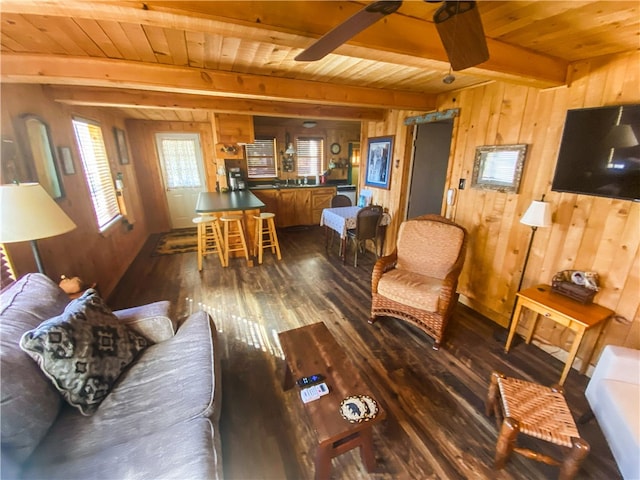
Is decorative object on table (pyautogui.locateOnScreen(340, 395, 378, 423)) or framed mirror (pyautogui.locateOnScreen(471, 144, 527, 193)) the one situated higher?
framed mirror (pyautogui.locateOnScreen(471, 144, 527, 193))

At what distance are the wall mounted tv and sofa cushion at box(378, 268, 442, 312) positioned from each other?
1246 mm

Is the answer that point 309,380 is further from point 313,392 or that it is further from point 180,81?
point 180,81

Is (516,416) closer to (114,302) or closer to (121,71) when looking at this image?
(121,71)

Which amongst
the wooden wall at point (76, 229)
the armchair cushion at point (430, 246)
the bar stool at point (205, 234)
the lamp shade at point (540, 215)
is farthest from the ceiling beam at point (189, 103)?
the lamp shade at point (540, 215)

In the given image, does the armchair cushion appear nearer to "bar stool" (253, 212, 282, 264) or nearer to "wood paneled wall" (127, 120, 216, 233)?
"bar stool" (253, 212, 282, 264)

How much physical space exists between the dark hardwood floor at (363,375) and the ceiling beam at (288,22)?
206cm

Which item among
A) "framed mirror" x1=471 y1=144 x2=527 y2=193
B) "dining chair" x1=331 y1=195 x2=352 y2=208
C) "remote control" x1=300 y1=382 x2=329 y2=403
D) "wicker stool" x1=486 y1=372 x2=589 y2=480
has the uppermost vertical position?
"framed mirror" x1=471 y1=144 x2=527 y2=193

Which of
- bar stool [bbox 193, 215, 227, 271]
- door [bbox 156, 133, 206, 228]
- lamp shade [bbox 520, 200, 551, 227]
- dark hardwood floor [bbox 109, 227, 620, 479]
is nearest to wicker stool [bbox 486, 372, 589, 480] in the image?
dark hardwood floor [bbox 109, 227, 620, 479]

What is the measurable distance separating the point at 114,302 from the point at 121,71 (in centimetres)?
236

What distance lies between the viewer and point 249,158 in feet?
19.4

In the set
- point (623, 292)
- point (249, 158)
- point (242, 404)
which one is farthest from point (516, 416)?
point (249, 158)

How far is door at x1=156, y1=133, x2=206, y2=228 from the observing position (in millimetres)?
5445

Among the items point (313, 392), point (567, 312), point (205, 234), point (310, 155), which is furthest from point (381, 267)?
point (310, 155)

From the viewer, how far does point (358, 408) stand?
128 centimetres
